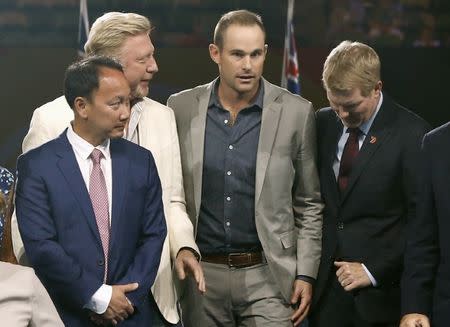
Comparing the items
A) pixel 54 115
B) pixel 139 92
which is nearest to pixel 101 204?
pixel 54 115

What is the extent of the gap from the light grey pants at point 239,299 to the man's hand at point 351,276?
0.77ft

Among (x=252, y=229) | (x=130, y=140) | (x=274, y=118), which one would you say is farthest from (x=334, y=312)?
(x=130, y=140)

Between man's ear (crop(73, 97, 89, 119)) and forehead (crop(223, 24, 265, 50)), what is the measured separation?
29.6 inches

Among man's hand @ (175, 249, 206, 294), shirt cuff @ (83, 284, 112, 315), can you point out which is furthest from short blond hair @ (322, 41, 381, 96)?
shirt cuff @ (83, 284, 112, 315)

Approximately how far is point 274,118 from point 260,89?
0.14m

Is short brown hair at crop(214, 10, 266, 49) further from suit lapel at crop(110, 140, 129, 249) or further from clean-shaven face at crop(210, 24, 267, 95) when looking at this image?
suit lapel at crop(110, 140, 129, 249)

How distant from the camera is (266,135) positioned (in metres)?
3.68

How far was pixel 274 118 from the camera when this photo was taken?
3.71 m

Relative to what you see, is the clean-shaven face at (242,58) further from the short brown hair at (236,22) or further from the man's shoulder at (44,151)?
the man's shoulder at (44,151)

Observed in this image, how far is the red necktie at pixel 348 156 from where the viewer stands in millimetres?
3699

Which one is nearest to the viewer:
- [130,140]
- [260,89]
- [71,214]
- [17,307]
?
[17,307]

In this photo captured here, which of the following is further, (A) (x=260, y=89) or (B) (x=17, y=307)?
(A) (x=260, y=89)

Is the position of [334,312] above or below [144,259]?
below

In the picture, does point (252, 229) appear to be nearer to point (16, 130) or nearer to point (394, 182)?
point (394, 182)
